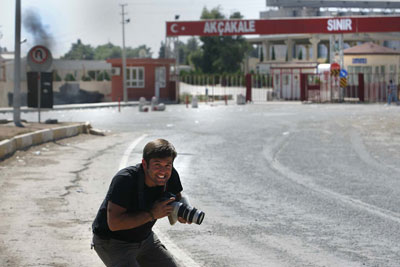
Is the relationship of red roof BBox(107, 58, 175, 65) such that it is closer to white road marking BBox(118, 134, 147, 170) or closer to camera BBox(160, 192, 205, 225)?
white road marking BBox(118, 134, 147, 170)

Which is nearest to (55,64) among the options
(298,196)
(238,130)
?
(238,130)

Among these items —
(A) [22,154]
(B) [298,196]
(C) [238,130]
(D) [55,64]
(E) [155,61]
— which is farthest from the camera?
(D) [55,64]

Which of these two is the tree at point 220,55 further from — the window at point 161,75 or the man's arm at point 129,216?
the man's arm at point 129,216

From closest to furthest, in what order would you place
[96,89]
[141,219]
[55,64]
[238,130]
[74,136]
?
[141,219]
[74,136]
[238,130]
[96,89]
[55,64]

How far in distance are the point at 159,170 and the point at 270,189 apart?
845 cm

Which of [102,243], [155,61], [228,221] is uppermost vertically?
[155,61]

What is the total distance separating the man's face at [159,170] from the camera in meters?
4.45

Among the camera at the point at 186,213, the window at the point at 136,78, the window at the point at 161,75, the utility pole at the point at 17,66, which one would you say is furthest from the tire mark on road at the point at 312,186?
the window at the point at 136,78

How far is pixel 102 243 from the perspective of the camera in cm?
471

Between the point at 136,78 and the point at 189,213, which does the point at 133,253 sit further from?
the point at 136,78

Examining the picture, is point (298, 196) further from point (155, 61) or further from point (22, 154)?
point (155, 61)

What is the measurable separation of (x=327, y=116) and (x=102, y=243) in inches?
1220

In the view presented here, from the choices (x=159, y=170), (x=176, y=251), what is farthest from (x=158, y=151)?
(x=176, y=251)

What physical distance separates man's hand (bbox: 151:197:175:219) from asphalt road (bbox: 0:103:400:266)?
9.63 feet
